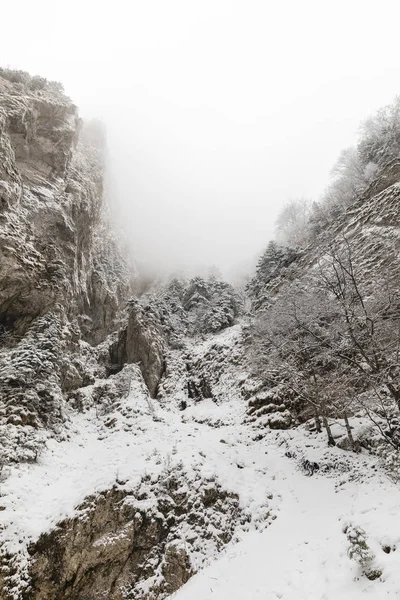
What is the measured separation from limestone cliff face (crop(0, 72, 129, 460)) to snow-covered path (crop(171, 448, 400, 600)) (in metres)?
9.77

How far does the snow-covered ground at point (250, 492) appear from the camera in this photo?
289 inches

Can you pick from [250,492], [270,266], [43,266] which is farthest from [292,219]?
[250,492]

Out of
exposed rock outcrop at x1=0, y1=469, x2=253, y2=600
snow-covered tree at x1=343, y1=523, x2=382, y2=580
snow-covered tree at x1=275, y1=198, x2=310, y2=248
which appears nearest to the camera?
snow-covered tree at x1=343, y1=523, x2=382, y2=580

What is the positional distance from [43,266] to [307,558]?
22.8 metres

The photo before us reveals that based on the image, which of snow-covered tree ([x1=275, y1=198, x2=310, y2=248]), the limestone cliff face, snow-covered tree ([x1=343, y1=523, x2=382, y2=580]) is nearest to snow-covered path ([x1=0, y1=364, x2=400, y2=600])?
snow-covered tree ([x1=343, y1=523, x2=382, y2=580])

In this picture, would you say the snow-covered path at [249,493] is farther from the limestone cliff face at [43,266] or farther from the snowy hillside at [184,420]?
the limestone cliff face at [43,266]

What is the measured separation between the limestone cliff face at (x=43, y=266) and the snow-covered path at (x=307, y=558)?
977 centimetres

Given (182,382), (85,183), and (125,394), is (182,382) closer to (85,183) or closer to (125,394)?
(125,394)

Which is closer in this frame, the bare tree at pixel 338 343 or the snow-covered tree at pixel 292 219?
the bare tree at pixel 338 343

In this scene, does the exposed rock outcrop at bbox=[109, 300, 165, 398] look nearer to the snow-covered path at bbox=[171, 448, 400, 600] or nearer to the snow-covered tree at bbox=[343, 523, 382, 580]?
the snow-covered path at bbox=[171, 448, 400, 600]

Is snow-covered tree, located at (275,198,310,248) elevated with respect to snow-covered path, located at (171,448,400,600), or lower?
elevated

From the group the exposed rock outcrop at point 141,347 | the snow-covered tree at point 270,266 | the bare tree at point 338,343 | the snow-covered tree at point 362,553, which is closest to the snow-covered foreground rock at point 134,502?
the bare tree at point 338,343

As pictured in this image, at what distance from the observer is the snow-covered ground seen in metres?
7.33

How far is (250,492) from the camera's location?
1234cm
